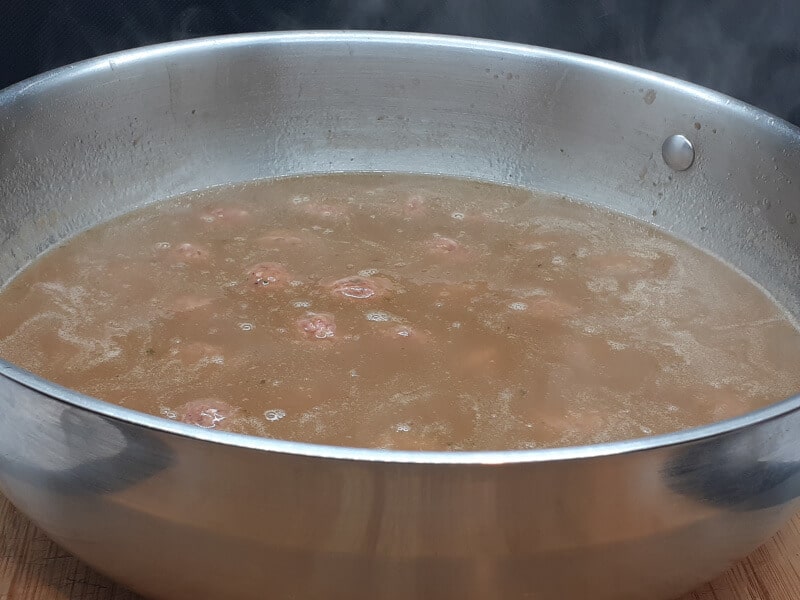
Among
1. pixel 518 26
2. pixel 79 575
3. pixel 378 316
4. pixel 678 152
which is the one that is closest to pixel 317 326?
pixel 378 316

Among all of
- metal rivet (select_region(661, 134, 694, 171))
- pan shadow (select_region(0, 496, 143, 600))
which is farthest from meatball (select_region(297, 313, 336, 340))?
metal rivet (select_region(661, 134, 694, 171))

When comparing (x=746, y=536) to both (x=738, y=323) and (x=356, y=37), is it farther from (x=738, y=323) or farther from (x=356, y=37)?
(x=356, y=37)

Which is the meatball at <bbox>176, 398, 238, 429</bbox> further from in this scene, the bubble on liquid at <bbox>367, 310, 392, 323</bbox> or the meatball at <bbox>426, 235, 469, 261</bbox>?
the meatball at <bbox>426, 235, 469, 261</bbox>

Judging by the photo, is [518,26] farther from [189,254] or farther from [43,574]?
[43,574]

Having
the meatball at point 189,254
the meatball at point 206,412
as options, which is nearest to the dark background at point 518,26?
the meatball at point 189,254

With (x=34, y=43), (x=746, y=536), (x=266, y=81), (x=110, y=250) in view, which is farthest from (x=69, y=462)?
(x=34, y=43)

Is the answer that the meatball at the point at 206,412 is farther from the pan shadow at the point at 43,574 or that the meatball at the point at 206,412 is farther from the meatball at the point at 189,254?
the meatball at the point at 189,254

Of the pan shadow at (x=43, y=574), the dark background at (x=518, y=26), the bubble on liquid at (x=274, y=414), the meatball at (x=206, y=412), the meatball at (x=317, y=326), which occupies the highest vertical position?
the dark background at (x=518, y=26)
